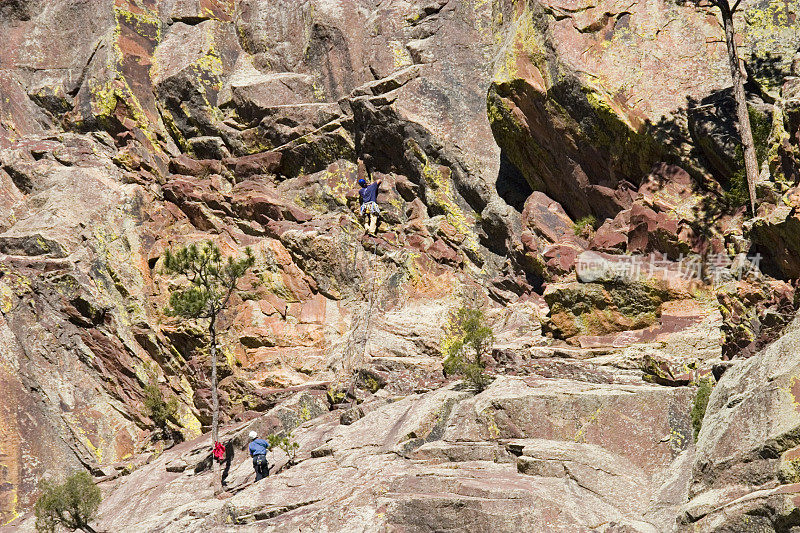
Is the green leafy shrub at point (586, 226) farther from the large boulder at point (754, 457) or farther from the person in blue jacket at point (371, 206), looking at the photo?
the large boulder at point (754, 457)

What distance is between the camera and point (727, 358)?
998 inches

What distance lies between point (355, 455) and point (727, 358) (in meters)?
11.4

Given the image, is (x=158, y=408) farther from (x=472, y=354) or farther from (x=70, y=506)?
(x=472, y=354)

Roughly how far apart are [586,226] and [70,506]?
889 inches

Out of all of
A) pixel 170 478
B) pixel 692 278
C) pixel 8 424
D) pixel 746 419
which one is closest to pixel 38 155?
pixel 8 424

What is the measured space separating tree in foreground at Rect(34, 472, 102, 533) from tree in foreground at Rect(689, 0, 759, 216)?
24475mm

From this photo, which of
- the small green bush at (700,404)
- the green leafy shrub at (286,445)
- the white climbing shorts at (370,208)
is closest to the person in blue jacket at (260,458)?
the green leafy shrub at (286,445)

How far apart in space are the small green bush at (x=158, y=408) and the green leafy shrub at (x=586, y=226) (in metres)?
19.2

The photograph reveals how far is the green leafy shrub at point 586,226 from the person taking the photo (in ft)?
120

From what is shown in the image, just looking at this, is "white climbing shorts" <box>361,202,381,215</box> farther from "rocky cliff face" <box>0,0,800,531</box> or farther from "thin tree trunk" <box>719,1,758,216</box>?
"thin tree trunk" <box>719,1,758,216</box>

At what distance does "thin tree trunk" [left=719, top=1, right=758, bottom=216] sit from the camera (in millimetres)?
29438

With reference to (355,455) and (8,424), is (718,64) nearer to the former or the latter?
(355,455)

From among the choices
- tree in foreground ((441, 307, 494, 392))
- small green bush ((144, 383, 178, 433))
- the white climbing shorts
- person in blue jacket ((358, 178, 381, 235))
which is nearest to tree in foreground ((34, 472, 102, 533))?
small green bush ((144, 383, 178, 433))

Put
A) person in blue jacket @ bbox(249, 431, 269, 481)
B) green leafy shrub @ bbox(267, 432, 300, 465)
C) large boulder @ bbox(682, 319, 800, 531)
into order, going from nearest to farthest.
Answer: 1. large boulder @ bbox(682, 319, 800, 531)
2. person in blue jacket @ bbox(249, 431, 269, 481)
3. green leafy shrub @ bbox(267, 432, 300, 465)
